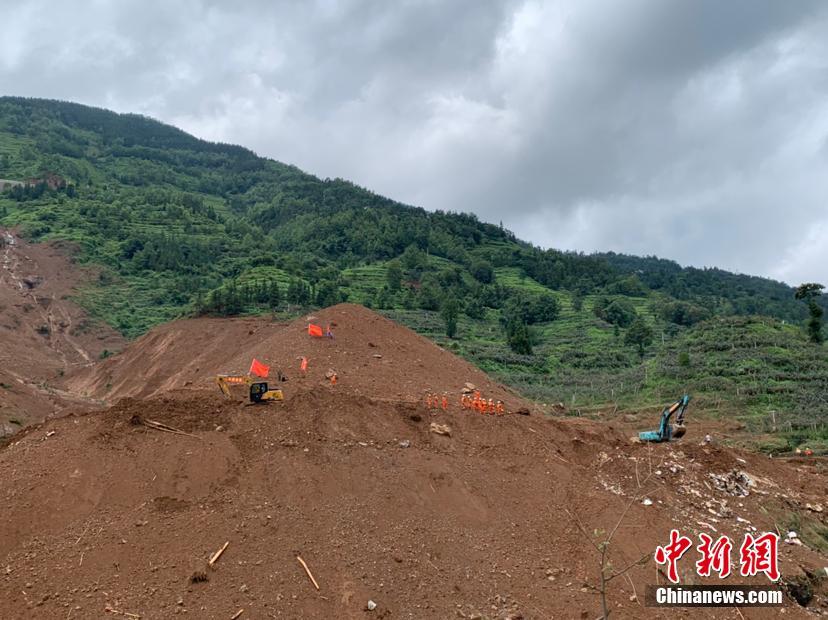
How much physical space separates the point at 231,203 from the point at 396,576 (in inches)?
4651

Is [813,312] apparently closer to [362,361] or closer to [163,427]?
[362,361]

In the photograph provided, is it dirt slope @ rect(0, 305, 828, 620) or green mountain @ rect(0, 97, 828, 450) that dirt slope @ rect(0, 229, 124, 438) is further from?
dirt slope @ rect(0, 305, 828, 620)

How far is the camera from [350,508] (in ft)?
38.3

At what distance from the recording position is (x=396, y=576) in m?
10.4

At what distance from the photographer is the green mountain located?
118 feet

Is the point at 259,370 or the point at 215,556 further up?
the point at 259,370

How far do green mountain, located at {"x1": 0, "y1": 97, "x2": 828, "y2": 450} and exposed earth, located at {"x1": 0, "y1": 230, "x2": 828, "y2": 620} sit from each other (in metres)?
14.8

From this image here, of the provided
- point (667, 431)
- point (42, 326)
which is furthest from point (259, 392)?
point (42, 326)

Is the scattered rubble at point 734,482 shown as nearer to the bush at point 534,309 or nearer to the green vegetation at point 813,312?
the green vegetation at point 813,312

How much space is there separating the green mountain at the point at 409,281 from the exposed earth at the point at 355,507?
1476 centimetres

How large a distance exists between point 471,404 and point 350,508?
597 cm

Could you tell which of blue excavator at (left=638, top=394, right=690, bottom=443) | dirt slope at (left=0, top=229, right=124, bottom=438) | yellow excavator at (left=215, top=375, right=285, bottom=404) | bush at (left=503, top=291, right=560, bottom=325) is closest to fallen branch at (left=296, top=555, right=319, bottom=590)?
yellow excavator at (left=215, top=375, right=285, bottom=404)

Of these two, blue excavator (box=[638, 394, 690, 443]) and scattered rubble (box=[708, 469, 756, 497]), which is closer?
scattered rubble (box=[708, 469, 756, 497])

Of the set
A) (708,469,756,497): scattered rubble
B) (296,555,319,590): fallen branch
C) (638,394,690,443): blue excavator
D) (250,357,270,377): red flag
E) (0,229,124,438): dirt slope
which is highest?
(0,229,124,438): dirt slope
